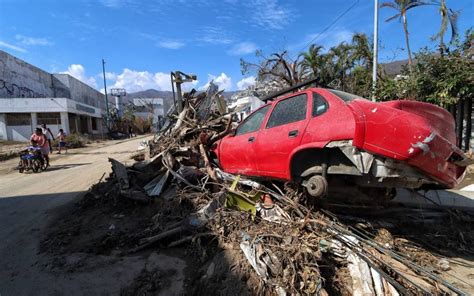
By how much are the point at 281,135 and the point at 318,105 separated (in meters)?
0.66

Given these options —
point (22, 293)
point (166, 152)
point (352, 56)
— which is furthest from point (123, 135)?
point (22, 293)

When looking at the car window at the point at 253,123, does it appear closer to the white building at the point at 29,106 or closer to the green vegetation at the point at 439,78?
the green vegetation at the point at 439,78

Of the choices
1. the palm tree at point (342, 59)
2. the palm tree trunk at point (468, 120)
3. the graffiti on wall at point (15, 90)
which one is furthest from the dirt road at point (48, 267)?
the graffiti on wall at point (15, 90)

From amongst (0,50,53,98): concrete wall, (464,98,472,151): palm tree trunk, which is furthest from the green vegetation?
(0,50,53,98): concrete wall

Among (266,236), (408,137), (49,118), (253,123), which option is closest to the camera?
(408,137)

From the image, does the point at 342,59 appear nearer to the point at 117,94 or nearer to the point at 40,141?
the point at 40,141

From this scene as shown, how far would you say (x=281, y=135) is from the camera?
3.94 metres

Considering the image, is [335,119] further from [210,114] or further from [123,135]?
[123,135]

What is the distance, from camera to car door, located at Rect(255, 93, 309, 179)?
147 inches

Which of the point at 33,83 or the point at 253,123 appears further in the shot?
the point at 33,83

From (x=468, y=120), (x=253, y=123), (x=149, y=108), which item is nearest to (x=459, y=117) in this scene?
(x=468, y=120)

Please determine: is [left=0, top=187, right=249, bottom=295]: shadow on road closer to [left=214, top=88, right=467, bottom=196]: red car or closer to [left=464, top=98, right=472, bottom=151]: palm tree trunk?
[left=214, top=88, right=467, bottom=196]: red car

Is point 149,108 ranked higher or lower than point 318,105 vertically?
higher

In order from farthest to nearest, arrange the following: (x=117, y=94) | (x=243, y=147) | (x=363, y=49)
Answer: (x=117, y=94) → (x=363, y=49) → (x=243, y=147)
